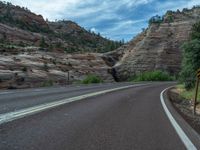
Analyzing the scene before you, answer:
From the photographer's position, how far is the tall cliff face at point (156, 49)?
282ft

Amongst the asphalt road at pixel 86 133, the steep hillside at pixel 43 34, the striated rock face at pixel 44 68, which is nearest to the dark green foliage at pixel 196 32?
the striated rock face at pixel 44 68

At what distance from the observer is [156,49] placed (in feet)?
293

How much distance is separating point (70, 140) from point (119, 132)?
5.59 ft

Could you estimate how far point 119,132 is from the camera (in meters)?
9.90

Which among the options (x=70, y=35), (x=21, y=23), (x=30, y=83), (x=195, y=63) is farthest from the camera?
(x=70, y=35)

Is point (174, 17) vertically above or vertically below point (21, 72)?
above

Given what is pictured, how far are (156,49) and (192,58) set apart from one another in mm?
59831

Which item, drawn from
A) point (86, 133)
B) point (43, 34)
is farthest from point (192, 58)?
point (43, 34)

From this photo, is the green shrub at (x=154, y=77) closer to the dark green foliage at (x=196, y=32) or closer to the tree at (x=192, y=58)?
the tree at (x=192, y=58)

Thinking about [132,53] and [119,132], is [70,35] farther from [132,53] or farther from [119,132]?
[119,132]

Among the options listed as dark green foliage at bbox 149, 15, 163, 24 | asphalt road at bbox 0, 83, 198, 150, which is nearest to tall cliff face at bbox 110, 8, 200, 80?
dark green foliage at bbox 149, 15, 163, 24

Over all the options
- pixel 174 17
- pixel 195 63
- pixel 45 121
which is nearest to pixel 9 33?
pixel 174 17

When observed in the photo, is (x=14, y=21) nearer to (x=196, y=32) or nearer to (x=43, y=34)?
(x=43, y=34)

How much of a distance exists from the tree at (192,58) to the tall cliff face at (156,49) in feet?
162
